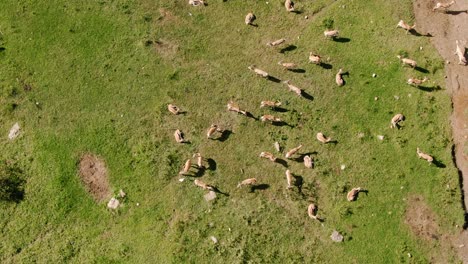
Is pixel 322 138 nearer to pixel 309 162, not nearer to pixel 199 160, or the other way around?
pixel 309 162

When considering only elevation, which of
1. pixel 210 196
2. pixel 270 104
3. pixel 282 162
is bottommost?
pixel 210 196

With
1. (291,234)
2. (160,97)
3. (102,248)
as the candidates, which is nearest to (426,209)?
(291,234)

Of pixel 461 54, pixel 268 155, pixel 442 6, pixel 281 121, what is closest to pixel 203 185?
pixel 268 155

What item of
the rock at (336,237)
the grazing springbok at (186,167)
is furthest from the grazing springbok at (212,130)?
the rock at (336,237)

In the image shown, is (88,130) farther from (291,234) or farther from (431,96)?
(431,96)

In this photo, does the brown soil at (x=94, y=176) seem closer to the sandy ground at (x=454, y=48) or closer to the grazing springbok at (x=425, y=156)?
the grazing springbok at (x=425, y=156)

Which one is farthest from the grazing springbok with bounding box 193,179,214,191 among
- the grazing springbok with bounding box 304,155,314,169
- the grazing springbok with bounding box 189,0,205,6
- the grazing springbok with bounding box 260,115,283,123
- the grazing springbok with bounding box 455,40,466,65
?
the grazing springbok with bounding box 455,40,466,65
